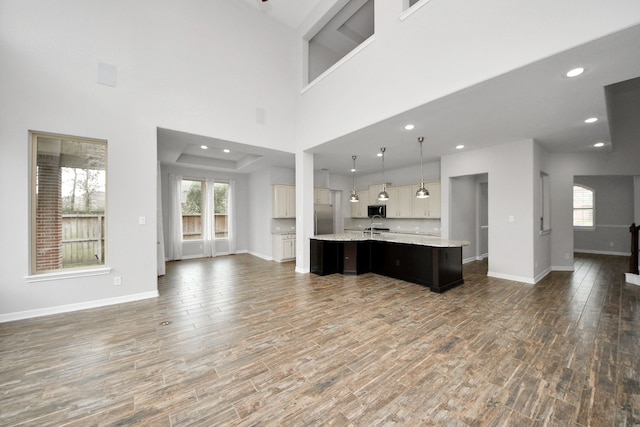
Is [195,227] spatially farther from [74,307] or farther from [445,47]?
[445,47]

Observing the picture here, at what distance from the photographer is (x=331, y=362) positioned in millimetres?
2203

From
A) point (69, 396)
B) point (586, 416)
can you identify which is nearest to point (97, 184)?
point (69, 396)

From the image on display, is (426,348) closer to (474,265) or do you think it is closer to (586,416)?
(586,416)

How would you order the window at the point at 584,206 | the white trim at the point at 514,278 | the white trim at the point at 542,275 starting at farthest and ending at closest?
the window at the point at 584,206
the white trim at the point at 542,275
the white trim at the point at 514,278

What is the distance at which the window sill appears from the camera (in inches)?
127

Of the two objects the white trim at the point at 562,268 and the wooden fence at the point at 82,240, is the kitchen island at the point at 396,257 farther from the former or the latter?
the wooden fence at the point at 82,240

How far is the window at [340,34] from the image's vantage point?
17.1 ft

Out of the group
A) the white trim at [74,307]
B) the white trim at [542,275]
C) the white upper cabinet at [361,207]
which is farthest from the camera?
the white upper cabinet at [361,207]

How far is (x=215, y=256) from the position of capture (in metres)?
7.96

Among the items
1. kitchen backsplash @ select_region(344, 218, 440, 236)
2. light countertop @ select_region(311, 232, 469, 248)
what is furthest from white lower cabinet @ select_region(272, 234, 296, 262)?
kitchen backsplash @ select_region(344, 218, 440, 236)

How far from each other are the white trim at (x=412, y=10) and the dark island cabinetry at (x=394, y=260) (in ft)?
11.7

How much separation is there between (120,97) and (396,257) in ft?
18.5

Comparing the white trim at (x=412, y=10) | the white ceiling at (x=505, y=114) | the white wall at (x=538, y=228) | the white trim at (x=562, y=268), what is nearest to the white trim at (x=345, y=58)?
the white trim at (x=412, y=10)

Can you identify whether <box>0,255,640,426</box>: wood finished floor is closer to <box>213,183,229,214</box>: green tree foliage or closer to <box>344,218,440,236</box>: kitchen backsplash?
<box>344,218,440,236</box>: kitchen backsplash
